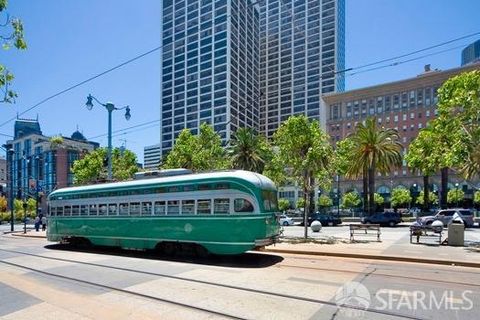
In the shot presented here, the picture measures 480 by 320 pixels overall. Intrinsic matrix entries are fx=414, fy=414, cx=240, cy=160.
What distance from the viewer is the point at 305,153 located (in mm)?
24203

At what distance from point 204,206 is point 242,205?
1627 mm

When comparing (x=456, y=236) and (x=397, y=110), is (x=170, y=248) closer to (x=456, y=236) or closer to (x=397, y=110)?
(x=456, y=236)

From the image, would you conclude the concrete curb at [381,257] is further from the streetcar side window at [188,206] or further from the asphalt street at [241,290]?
the streetcar side window at [188,206]

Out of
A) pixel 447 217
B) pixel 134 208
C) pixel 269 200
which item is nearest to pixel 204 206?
pixel 269 200

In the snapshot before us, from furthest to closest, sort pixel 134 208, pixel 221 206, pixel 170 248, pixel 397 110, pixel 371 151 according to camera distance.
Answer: pixel 397 110, pixel 371 151, pixel 134 208, pixel 170 248, pixel 221 206

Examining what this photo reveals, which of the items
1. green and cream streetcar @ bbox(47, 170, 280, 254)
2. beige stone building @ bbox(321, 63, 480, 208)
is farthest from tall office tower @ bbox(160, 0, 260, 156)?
green and cream streetcar @ bbox(47, 170, 280, 254)

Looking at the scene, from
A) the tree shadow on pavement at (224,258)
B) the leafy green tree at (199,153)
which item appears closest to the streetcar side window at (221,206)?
the tree shadow on pavement at (224,258)

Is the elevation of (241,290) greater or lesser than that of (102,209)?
lesser

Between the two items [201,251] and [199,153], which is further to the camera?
[199,153]

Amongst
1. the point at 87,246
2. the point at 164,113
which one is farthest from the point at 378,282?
the point at 164,113

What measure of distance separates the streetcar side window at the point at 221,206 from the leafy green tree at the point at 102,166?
34.7m

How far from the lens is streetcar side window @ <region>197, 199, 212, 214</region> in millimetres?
14859

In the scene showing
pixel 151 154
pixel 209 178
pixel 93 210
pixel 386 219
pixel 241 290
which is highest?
pixel 151 154

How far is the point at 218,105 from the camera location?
143 meters
